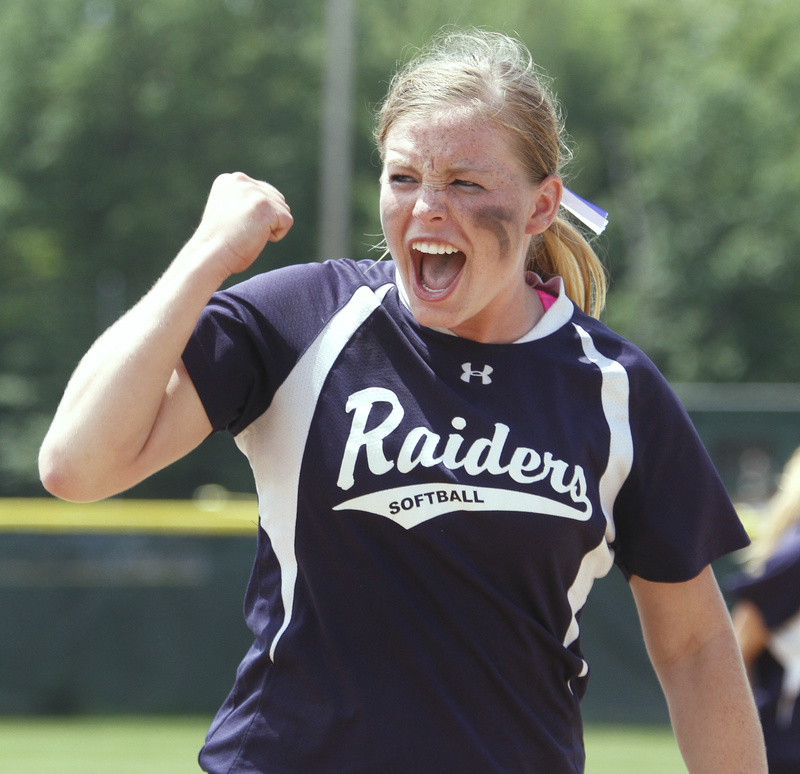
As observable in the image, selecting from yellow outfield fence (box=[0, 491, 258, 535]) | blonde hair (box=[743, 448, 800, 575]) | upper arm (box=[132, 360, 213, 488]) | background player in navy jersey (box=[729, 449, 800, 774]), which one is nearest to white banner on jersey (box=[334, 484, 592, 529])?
upper arm (box=[132, 360, 213, 488])

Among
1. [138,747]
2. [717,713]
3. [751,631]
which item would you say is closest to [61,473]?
[717,713]

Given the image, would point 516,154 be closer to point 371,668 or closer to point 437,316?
point 437,316

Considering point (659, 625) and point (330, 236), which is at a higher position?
point (330, 236)

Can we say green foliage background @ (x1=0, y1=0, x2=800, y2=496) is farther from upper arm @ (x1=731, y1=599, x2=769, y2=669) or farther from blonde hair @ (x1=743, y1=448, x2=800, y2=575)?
upper arm @ (x1=731, y1=599, x2=769, y2=669)

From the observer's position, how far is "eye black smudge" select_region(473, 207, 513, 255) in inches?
79.6

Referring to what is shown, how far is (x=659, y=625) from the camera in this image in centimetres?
225

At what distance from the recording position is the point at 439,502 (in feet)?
6.36

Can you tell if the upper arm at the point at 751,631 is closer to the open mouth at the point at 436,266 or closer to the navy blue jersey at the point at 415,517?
the navy blue jersey at the point at 415,517

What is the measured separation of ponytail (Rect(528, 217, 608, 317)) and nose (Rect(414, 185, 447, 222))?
0.51 meters

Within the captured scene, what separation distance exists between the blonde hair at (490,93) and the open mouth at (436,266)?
0.21 m

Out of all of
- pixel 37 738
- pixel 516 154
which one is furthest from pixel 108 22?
pixel 516 154

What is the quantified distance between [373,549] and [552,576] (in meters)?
0.30

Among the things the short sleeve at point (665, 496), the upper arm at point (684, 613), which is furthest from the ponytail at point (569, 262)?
the upper arm at point (684, 613)

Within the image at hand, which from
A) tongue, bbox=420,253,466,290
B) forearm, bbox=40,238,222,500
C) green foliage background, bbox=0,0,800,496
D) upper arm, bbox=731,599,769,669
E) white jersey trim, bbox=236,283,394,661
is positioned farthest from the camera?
green foliage background, bbox=0,0,800,496
